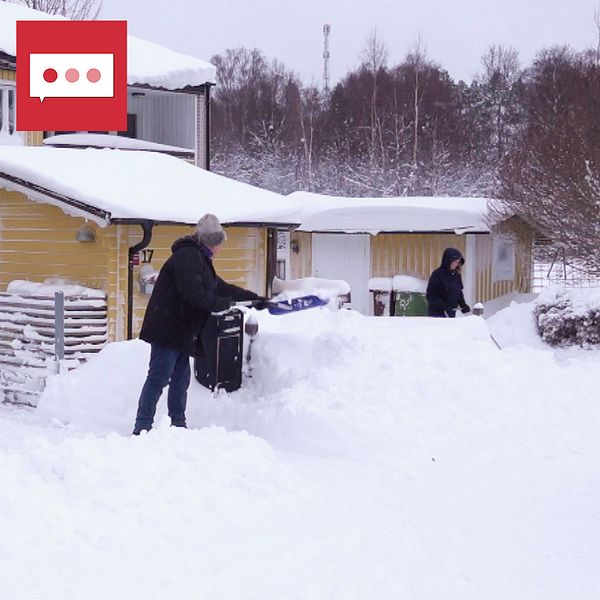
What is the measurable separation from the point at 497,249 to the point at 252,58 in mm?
40329

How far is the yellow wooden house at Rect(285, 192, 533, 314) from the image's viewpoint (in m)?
19.6

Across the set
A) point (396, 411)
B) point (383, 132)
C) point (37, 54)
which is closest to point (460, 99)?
point (383, 132)

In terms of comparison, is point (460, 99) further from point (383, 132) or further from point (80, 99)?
point (80, 99)

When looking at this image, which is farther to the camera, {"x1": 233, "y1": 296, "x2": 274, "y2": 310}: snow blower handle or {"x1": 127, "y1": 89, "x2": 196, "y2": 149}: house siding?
{"x1": 127, "y1": 89, "x2": 196, "y2": 149}: house siding

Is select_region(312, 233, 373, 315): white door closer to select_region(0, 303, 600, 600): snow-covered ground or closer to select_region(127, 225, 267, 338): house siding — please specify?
select_region(127, 225, 267, 338): house siding

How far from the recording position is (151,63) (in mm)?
21516

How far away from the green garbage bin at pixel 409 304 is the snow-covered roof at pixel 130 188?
595 centimetres

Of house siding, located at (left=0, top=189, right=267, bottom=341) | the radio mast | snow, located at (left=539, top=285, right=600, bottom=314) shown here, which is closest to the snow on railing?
house siding, located at (left=0, top=189, right=267, bottom=341)

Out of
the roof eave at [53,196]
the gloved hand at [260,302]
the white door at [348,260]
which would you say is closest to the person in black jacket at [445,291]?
the gloved hand at [260,302]

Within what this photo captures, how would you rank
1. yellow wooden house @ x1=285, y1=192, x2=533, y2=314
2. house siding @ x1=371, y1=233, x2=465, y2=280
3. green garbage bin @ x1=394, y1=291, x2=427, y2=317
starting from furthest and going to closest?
house siding @ x1=371, y1=233, x2=465, y2=280
yellow wooden house @ x1=285, y1=192, x2=533, y2=314
green garbage bin @ x1=394, y1=291, x2=427, y2=317

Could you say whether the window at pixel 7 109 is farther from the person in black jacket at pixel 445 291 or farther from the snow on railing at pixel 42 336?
the person in black jacket at pixel 445 291

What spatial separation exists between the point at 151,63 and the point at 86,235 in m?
11.0

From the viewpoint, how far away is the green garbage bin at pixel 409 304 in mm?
19234

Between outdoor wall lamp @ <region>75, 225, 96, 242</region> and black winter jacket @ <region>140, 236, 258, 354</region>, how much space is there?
14.9 feet
